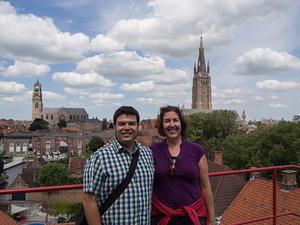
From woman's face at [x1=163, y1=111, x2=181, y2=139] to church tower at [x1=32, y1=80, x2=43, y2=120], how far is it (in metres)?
127

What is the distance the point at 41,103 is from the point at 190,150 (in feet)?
423

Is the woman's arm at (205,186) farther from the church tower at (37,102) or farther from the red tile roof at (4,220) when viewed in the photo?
the church tower at (37,102)

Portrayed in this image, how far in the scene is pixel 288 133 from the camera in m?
21.3

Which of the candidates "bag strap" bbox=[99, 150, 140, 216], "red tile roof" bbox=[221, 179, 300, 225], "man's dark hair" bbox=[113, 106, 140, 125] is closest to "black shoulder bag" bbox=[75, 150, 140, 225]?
"bag strap" bbox=[99, 150, 140, 216]

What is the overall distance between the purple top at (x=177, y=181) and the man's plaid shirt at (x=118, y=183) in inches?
7.6

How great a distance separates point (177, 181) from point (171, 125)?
1.89 ft

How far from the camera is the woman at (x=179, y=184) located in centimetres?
244

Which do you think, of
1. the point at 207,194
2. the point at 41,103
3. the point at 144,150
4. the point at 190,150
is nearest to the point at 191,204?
the point at 207,194

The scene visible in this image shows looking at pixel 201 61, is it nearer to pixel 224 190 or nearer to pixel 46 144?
pixel 46 144

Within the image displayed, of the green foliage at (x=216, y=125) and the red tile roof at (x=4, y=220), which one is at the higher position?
the green foliage at (x=216, y=125)

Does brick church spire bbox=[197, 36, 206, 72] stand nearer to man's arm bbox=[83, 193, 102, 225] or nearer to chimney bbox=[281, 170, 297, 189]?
chimney bbox=[281, 170, 297, 189]

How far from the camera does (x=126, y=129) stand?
2.31 metres

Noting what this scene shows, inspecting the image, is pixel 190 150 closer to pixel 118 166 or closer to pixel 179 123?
pixel 179 123

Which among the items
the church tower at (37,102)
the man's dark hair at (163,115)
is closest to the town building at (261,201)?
the man's dark hair at (163,115)
